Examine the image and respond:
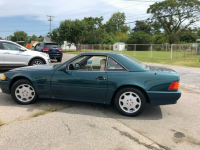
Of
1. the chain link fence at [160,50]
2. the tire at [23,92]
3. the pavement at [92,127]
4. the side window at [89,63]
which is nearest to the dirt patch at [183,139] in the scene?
the pavement at [92,127]

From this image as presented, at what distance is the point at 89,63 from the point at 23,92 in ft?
5.88

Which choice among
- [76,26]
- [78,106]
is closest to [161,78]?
[78,106]

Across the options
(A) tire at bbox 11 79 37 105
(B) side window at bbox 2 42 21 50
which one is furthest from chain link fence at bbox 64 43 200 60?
(A) tire at bbox 11 79 37 105

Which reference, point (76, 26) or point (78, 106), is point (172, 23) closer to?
point (76, 26)

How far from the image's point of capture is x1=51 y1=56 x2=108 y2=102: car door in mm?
4074

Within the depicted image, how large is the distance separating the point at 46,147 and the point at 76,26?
45.1 m

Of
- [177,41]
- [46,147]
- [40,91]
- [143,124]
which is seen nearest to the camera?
[46,147]

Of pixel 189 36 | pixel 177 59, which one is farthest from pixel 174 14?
pixel 177 59

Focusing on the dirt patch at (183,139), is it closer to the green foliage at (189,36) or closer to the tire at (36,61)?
the tire at (36,61)

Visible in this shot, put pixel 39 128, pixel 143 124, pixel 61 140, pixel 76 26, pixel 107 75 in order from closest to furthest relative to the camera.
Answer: pixel 61 140 → pixel 39 128 → pixel 143 124 → pixel 107 75 → pixel 76 26

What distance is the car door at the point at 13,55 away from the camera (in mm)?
8625

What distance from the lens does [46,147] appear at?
2.83m

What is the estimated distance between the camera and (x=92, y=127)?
3.53 m

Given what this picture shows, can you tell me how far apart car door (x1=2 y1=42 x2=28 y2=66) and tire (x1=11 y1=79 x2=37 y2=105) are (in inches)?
187
